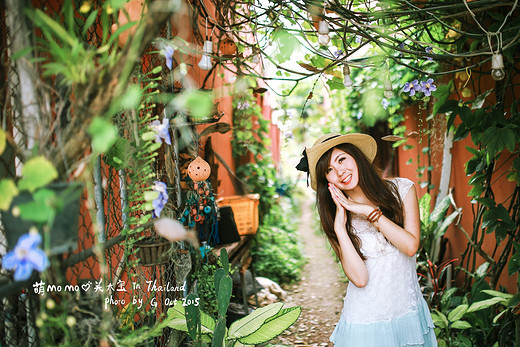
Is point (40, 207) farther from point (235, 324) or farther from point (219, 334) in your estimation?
point (235, 324)

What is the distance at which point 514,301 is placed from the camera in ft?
7.05

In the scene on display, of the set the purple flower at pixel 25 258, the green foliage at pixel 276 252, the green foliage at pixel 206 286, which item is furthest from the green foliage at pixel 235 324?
the green foliage at pixel 276 252

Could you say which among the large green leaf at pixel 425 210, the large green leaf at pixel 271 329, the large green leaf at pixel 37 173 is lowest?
the large green leaf at pixel 271 329

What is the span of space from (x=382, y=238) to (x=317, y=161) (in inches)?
19.6

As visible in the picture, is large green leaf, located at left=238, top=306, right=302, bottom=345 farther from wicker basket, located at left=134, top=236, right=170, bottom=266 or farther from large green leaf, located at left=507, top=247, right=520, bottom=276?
large green leaf, located at left=507, top=247, right=520, bottom=276

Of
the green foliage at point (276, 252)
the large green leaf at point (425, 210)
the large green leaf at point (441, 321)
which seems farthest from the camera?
the green foliage at point (276, 252)

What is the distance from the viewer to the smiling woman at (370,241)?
1802 millimetres

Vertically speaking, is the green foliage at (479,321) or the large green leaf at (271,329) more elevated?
the large green leaf at (271,329)

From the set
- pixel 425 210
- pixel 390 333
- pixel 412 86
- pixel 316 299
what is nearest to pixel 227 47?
pixel 412 86

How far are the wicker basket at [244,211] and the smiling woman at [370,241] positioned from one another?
1653mm

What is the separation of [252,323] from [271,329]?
0.36ft

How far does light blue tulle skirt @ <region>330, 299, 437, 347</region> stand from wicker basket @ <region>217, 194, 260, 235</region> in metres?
1.91

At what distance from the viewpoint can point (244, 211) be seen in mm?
3676

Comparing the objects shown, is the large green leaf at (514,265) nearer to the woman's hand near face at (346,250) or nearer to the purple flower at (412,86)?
the woman's hand near face at (346,250)
